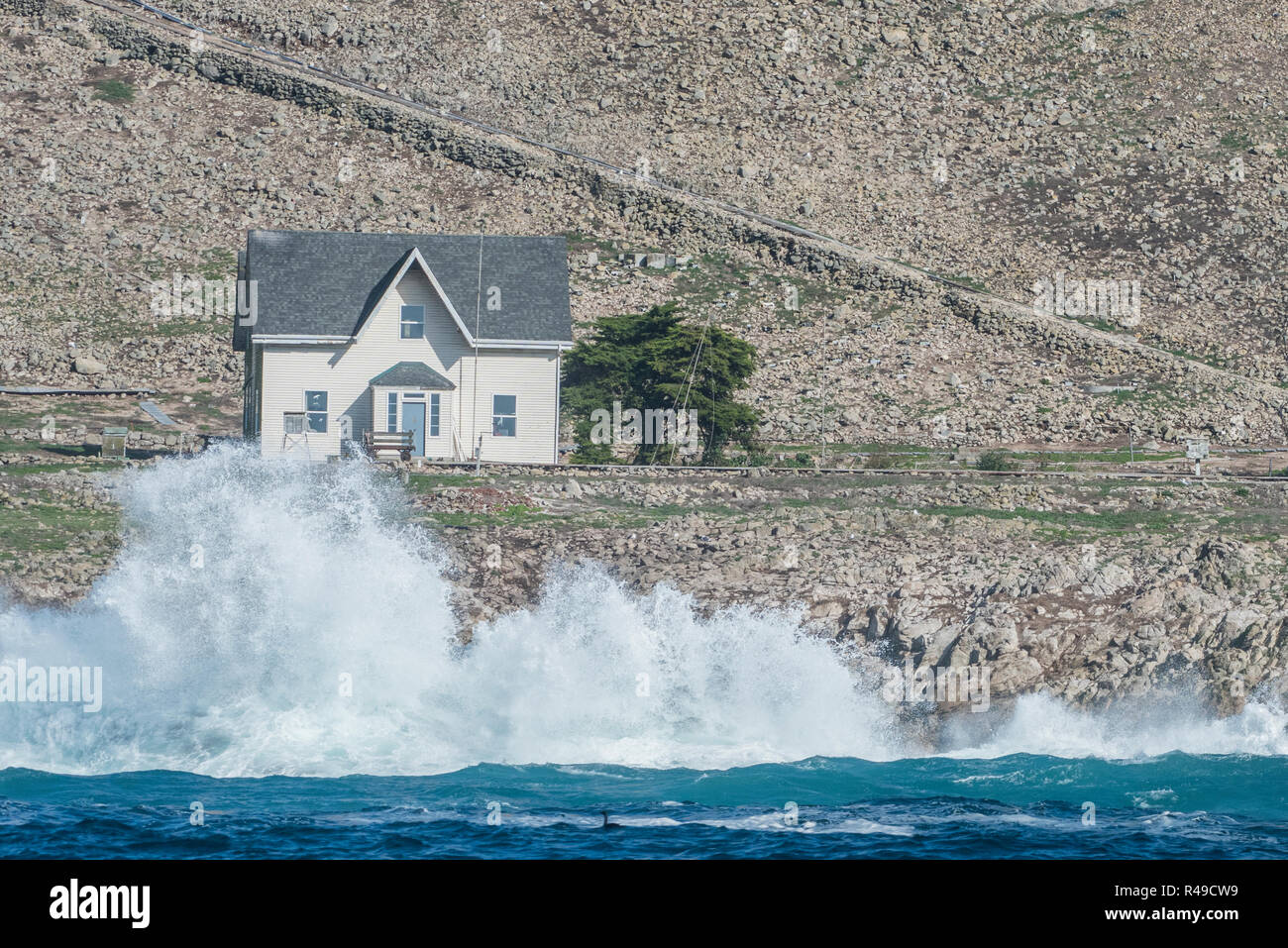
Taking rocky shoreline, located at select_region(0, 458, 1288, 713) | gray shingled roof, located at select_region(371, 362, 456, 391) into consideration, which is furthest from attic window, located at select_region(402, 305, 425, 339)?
rocky shoreline, located at select_region(0, 458, 1288, 713)

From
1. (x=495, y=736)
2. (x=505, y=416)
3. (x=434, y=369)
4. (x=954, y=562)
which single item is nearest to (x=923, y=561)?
(x=954, y=562)

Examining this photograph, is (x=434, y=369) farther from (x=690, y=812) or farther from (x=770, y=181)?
(x=770, y=181)

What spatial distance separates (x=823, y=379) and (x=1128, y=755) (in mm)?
35843

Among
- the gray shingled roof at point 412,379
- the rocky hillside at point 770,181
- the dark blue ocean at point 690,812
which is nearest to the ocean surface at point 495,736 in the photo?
the dark blue ocean at point 690,812

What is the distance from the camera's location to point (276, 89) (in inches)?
3319

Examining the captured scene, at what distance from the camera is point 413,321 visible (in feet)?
163

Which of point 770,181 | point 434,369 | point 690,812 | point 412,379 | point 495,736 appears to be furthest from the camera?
point 770,181

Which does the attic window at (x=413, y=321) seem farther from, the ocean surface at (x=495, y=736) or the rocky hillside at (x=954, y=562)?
the ocean surface at (x=495, y=736)

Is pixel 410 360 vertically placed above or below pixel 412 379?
above

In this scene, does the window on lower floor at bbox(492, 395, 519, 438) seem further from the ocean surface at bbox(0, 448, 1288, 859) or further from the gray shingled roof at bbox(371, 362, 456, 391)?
the ocean surface at bbox(0, 448, 1288, 859)

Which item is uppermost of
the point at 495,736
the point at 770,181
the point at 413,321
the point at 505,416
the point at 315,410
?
the point at 770,181

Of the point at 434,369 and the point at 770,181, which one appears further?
the point at 770,181

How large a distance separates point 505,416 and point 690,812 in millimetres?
24800
